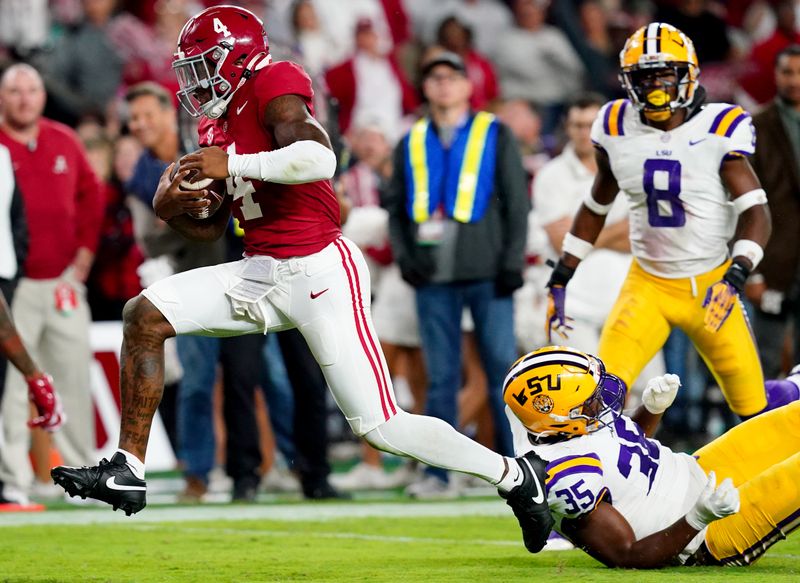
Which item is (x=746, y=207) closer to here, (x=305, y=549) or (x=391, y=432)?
(x=391, y=432)

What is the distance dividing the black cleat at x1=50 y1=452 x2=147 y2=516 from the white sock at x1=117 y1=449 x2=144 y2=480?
0.01 m

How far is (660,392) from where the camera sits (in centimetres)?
558

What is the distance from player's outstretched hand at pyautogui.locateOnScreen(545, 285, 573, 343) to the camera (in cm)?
677

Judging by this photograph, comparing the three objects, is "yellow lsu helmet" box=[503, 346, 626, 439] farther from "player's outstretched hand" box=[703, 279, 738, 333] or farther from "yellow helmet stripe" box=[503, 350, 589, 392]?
"player's outstretched hand" box=[703, 279, 738, 333]

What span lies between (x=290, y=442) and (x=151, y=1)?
5.49m

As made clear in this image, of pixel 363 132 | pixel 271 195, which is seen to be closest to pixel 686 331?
pixel 271 195

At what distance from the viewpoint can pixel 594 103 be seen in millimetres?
9352

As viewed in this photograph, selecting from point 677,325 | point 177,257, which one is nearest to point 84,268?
point 177,257

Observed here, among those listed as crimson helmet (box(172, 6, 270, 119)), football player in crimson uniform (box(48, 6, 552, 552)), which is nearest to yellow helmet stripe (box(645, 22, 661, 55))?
football player in crimson uniform (box(48, 6, 552, 552))

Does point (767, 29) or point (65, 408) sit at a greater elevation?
point (767, 29)

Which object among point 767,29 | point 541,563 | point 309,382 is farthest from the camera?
point 767,29

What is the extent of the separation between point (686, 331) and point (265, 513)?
2455 mm

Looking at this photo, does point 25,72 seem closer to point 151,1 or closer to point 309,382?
point 309,382

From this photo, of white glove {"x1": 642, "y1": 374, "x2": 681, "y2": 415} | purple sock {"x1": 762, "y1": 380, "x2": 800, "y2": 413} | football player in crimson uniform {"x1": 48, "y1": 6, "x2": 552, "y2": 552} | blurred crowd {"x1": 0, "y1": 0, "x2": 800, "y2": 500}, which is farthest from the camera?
blurred crowd {"x1": 0, "y1": 0, "x2": 800, "y2": 500}
